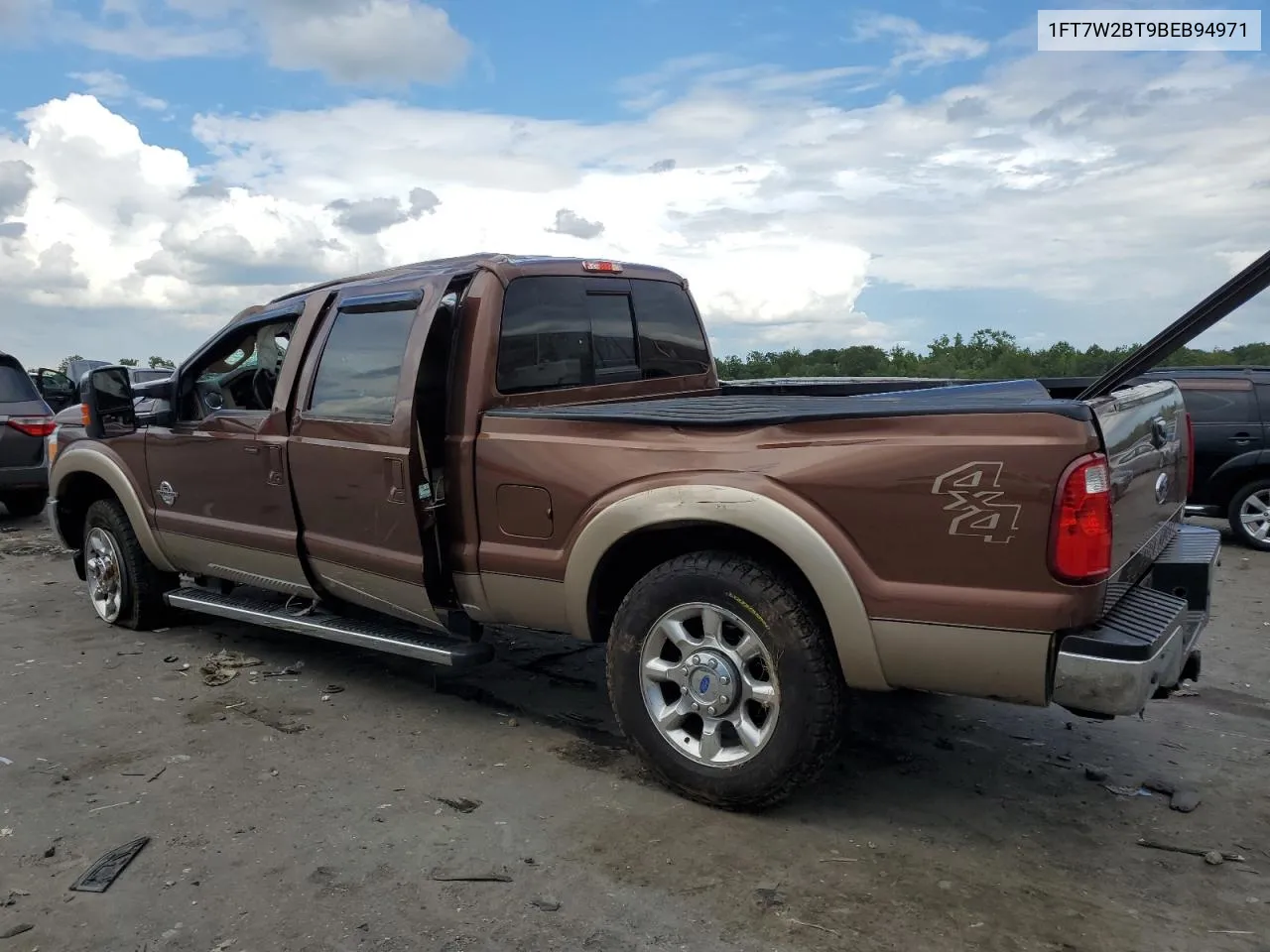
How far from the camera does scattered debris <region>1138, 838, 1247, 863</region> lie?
10.8 feet

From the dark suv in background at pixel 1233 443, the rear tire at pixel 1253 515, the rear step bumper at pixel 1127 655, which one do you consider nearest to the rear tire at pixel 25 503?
the rear step bumper at pixel 1127 655

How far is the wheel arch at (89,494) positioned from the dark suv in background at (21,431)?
12.6ft

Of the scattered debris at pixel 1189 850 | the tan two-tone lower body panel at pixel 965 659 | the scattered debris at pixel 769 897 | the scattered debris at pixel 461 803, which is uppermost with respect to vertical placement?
the tan two-tone lower body panel at pixel 965 659

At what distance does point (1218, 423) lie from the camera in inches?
365

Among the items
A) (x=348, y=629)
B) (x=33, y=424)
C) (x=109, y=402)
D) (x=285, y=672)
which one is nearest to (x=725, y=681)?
(x=348, y=629)

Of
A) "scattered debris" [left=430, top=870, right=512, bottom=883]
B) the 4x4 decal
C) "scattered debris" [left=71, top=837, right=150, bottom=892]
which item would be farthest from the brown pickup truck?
"scattered debris" [left=71, top=837, right=150, bottom=892]

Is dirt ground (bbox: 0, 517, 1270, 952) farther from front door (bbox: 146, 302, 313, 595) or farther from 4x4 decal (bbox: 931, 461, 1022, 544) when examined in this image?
4x4 decal (bbox: 931, 461, 1022, 544)

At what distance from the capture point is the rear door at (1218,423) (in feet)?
30.1

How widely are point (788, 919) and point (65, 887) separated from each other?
2.22m

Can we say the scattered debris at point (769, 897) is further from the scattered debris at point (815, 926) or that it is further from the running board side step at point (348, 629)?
the running board side step at point (348, 629)

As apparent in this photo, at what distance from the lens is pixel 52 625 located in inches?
256

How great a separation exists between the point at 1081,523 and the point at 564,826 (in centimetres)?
195

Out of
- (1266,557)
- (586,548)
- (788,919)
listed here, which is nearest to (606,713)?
(586,548)

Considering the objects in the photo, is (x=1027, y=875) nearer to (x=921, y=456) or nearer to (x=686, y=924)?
(x=686, y=924)
